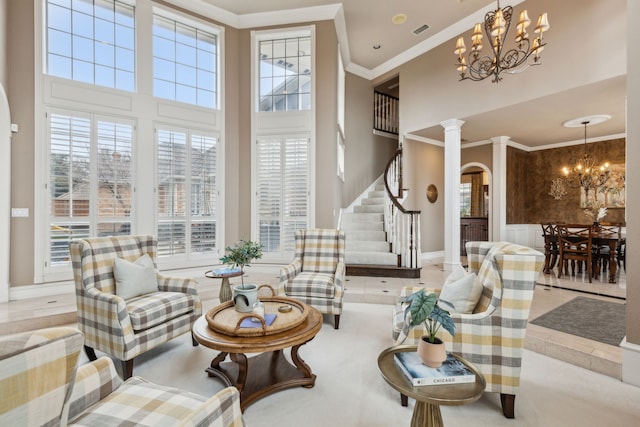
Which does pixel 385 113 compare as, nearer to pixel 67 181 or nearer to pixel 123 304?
pixel 67 181

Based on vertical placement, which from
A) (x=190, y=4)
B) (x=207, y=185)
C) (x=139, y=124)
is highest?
(x=190, y=4)

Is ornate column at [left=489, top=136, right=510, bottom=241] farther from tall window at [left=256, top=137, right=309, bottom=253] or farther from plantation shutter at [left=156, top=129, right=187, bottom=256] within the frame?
plantation shutter at [left=156, top=129, right=187, bottom=256]

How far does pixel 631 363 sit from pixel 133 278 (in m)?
4.01

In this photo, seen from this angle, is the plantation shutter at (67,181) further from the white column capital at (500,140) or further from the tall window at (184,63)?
the white column capital at (500,140)

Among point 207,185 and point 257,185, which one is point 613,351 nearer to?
point 257,185

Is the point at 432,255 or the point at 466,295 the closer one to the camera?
the point at 466,295

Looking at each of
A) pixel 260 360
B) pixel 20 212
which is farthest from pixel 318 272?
pixel 20 212

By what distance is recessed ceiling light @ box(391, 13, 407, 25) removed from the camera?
5.00 m

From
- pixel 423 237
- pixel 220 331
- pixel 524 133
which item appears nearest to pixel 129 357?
pixel 220 331

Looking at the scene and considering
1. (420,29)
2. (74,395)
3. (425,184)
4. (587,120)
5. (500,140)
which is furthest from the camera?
(425,184)

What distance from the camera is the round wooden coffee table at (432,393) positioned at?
4.11 feet

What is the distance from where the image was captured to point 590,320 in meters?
3.11

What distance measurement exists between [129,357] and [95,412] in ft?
4.08

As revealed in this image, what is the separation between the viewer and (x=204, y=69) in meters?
5.12
